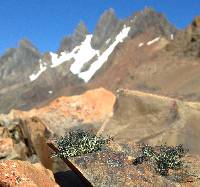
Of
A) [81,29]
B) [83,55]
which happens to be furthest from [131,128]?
[81,29]

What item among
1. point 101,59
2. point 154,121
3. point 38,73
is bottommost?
point 154,121

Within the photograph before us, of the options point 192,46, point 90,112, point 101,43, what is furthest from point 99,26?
point 90,112

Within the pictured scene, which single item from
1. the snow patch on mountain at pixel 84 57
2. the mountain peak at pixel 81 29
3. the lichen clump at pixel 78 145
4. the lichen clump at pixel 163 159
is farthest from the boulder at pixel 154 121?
the mountain peak at pixel 81 29

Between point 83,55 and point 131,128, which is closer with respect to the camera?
point 131,128

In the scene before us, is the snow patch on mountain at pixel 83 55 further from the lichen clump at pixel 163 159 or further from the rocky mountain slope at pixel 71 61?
the lichen clump at pixel 163 159

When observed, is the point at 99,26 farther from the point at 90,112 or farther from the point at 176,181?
the point at 176,181

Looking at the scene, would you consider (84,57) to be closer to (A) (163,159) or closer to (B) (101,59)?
(B) (101,59)
